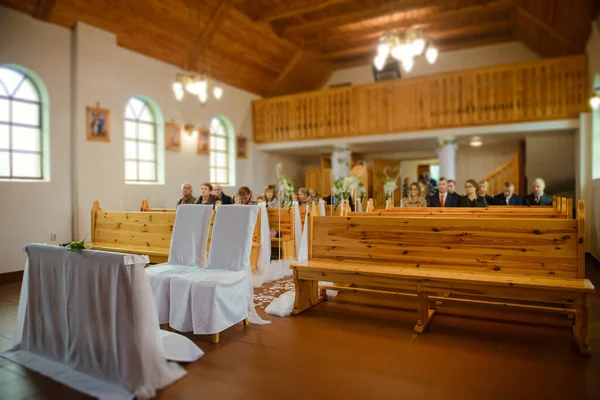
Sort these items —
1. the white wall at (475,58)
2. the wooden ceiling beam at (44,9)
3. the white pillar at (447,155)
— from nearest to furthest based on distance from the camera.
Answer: the wooden ceiling beam at (44,9), the white pillar at (447,155), the white wall at (475,58)

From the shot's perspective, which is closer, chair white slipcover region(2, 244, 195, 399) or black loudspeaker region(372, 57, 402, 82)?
chair white slipcover region(2, 244, 195, 399)

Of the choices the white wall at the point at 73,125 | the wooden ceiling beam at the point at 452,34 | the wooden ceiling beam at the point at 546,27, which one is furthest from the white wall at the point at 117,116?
the wooden ceiling beam at the point at 546,27

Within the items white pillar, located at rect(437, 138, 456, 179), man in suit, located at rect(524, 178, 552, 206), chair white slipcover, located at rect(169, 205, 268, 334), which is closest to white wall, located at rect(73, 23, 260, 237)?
chair white slipcover, located at rect(169, 205, 268, 334)

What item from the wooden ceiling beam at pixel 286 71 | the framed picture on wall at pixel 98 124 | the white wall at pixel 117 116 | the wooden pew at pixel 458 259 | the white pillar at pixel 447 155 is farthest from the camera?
the wooden ceiling beam at pixel 286 71

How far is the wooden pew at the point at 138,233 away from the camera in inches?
193

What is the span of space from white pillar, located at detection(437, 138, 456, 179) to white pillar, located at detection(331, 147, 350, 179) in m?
2.10

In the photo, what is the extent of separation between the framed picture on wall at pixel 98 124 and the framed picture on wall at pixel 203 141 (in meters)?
2.33

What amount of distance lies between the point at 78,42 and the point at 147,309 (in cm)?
601

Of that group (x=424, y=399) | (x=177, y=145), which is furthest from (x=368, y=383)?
(x=177, y=145)

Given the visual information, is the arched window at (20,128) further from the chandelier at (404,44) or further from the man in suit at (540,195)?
the man in suit at (540,195)

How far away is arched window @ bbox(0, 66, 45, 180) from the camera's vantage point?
6121 mm

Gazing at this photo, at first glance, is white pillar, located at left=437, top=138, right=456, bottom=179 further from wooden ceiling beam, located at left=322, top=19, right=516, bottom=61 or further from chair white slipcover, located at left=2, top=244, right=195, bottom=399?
chair white slipcover, located at left=2, top=244, right=195, bottom=399

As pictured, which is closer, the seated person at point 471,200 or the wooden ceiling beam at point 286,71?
the seated person at point 471,200

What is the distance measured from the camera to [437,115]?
8734mm
